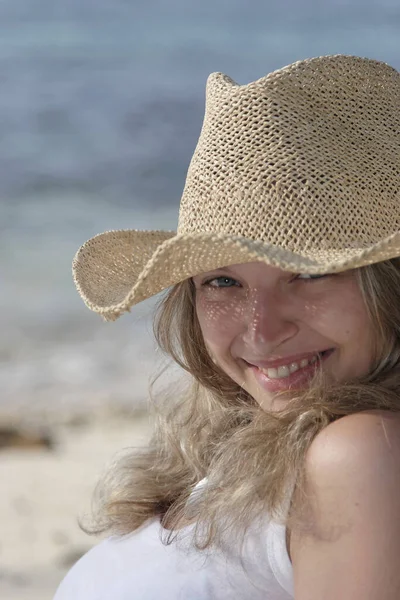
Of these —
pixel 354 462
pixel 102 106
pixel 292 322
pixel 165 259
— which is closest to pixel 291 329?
pixel 292 322

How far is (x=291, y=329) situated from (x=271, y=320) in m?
0.04

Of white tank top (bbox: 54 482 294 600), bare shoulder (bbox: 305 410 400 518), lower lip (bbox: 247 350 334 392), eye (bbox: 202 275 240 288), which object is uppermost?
eye (bbox: 202 275 240 288)

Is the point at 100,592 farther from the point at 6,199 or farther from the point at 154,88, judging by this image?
the point at 154,88

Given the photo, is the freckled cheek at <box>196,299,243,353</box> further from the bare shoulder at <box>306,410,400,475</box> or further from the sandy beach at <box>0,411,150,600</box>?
the sandy beach at <box>0,411,150,600</box>

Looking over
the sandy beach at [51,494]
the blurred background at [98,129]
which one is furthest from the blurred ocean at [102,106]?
the sandy beach at [51,494]

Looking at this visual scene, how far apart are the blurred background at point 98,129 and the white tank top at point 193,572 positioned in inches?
124

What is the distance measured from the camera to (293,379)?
72.4 inches

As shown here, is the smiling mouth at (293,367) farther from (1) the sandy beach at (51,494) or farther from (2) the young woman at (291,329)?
(1) the sandy beach at (51,494)

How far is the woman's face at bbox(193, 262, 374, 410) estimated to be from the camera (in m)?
1.72

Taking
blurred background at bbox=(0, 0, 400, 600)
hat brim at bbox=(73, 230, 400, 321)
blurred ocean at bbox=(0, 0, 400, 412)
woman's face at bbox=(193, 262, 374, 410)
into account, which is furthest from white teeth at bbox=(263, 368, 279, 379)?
blurred ocean at bbox=(0, 0, 400, 412)

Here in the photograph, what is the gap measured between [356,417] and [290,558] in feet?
0.98

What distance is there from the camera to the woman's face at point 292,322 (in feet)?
5.65

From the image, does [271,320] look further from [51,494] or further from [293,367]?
[51,494]

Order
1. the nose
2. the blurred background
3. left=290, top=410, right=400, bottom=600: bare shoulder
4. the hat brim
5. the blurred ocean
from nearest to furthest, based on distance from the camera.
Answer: left=290, top=410, right=400, bottom=600: bare shoulder < the hat brim < the nose < the blurred background < the blurred ocean
